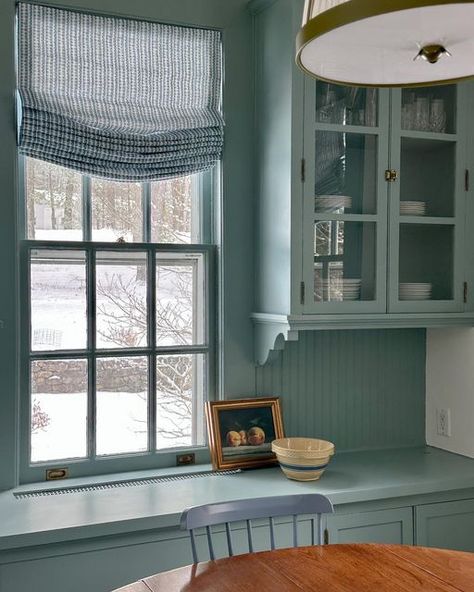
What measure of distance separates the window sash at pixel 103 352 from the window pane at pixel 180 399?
21mm

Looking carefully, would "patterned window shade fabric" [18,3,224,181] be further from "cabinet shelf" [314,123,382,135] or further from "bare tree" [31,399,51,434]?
"bare tree" [31,399,51,434]

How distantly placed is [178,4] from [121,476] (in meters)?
1.77

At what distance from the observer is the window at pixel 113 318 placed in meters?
2.58

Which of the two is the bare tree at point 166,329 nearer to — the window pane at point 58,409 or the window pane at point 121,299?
the window pane at point 121,299

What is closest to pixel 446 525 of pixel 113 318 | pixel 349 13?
pixel 113 318

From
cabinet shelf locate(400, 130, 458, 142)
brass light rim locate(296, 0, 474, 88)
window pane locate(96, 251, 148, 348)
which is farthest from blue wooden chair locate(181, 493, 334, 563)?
cabinet shelf locate(400, 130, 458, 142)

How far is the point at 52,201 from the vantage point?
259 centimetres

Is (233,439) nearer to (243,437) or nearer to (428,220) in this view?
(243,437)

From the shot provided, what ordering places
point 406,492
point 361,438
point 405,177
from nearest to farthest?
point 406,492 → point 405,177 → point 361,438

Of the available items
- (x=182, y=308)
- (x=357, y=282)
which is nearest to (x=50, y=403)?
(x=182, y=308)

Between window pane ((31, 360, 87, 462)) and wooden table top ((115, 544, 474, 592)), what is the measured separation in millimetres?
1048

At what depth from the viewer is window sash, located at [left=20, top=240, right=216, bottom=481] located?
2539mm

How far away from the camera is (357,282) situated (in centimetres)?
264

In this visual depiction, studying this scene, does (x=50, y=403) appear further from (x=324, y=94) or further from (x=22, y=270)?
(x=324, y=94)
